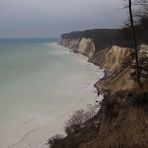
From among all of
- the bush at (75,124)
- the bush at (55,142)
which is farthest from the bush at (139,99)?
the bush at (75,124)

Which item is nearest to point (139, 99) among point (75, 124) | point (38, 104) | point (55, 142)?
point (55, 142)

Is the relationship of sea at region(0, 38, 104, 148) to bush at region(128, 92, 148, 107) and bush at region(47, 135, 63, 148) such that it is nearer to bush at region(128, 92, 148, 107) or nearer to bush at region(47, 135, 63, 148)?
bush at region(47, 135, 63, 148)

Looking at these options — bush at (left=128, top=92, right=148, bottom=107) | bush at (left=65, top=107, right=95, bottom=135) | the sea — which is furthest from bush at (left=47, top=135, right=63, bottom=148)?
bush at (left=128, top=92, right=148, bottom=107)

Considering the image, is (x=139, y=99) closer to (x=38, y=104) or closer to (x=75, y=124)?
(x=75, y=124)

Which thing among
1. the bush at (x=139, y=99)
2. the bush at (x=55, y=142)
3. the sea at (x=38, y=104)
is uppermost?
the bush at (x=139, y=99)

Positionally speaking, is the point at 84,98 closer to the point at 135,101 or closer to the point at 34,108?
the point at 34,108

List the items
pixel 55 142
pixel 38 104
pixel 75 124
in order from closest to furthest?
1. pixel 55 142
2. pixel 75 124
3. pixel 38 104

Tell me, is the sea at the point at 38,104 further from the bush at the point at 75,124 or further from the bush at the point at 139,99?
the bush at the point at 139,99

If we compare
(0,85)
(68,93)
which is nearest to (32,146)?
(68,93)

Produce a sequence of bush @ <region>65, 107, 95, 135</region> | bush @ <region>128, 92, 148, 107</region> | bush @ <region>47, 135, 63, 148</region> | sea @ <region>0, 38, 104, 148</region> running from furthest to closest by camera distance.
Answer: sea @ <region>0, 38, 104, 148</region>
bush @ <region>65, 107, 95, 135</region>
bush @ <region>47, 135, 63, 148</region>
bush @ <region>128, 92, 148, 107</region>

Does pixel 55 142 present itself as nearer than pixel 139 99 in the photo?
No

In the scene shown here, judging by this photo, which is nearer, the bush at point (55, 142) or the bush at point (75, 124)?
the bush at point (55, 142)
